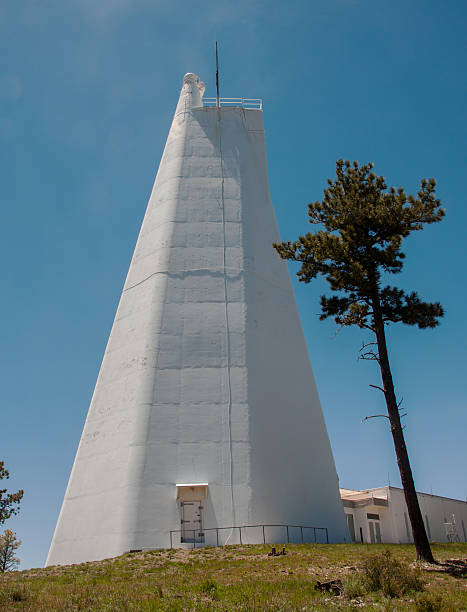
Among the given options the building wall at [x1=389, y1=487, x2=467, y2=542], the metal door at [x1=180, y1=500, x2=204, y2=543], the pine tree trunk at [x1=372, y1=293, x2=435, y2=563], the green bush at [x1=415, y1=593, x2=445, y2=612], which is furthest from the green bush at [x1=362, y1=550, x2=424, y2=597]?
the building wall at [x1=389, y1=487, x2=467, y2=542]

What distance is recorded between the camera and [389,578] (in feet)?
36.1

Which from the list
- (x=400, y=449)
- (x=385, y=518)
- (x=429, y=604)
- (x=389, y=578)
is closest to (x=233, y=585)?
(x=389, y=578)

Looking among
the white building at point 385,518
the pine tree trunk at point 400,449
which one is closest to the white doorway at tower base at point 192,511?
the pine tree trunk at point 400,449

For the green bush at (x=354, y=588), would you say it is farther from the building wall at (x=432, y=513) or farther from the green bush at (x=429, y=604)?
the building wall at (x=432, y=513)

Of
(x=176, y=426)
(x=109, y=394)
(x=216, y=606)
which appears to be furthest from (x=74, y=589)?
(x=109, y=394)

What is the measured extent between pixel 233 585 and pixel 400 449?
5664mm

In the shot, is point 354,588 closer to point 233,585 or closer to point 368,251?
point 233,585

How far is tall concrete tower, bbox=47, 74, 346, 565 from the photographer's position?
1961 centimetres

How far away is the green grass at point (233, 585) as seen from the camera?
10.2 m

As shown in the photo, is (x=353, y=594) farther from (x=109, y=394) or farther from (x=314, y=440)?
(x=109, y=394)

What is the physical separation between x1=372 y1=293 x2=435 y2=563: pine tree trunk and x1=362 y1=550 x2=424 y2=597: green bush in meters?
2.60

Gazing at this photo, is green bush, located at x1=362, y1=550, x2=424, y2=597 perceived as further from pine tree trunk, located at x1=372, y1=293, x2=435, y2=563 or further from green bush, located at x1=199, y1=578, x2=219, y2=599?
green bush, located at x1=199, y1=578, x2=219, y2=599

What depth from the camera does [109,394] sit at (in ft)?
73.6

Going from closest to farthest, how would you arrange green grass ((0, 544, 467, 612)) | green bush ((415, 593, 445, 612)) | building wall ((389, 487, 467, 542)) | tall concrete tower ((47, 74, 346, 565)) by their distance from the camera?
green bush ((415, 593, 445, 612))
green grass ((0, 544, 467, 612))
tall concrete tower ((47, 74, 346, 565))
building wall ((389, 487, 467, 542))
